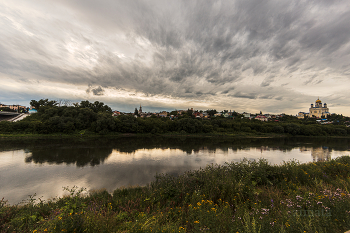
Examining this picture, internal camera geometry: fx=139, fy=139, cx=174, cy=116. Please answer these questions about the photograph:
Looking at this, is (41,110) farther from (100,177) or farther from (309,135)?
(309,135)

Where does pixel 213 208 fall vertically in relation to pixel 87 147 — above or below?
above

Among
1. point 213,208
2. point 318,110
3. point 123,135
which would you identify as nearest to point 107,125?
point 123,135

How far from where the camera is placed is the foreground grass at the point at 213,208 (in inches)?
119

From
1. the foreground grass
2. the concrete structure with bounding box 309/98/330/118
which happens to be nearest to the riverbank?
the foreground grass

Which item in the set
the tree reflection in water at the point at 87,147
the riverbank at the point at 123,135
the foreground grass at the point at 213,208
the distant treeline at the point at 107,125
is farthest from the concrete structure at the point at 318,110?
the foreground grass at the point at 213,208

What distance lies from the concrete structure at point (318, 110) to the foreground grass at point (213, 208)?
5060 inches

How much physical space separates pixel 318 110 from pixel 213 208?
14014 centimetres

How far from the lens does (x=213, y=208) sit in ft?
12.6

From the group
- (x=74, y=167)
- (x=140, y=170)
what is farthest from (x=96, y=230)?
(x=74, y=167)

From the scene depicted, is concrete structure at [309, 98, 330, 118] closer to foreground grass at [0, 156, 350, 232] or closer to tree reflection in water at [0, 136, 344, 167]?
tree reflection in water at [0, 136, 344, 167]

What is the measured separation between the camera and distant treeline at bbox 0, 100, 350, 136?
3186 centimetres

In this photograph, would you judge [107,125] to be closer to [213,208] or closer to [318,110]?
[213,208]

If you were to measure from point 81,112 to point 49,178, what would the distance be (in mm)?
32936

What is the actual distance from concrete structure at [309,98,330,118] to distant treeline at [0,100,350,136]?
58.5 metres
